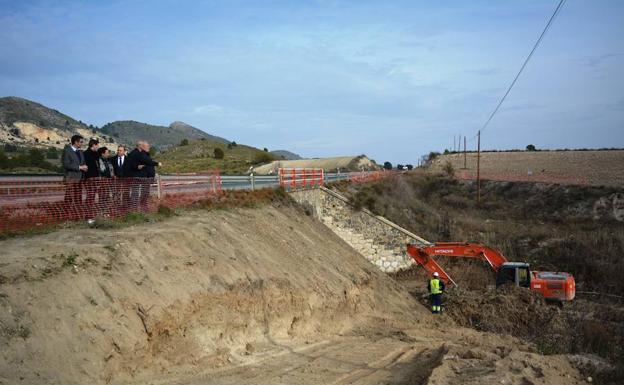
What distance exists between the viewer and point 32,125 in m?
51.7

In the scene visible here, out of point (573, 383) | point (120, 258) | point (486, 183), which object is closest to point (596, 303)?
point (573, 383)

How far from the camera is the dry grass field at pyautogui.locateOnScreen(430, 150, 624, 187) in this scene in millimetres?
45875

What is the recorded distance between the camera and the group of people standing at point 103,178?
11820 millimetres

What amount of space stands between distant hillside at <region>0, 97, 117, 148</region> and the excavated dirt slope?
1407 inches

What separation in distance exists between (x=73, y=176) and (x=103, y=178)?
720mm

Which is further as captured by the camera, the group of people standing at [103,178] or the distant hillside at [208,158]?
the distant hillside at [208,158]

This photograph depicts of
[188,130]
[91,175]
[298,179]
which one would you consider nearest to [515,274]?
[298,179]

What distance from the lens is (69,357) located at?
24.6 ft

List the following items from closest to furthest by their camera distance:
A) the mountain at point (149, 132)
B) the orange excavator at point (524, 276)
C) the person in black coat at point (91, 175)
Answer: the person in black coat at point (91, 175) → the orange excavator at point (524, 276) → the mountain at point (149, 132)

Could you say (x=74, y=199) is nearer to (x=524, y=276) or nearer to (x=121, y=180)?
(x=121, y=180)

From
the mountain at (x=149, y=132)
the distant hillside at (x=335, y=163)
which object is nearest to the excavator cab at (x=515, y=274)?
the distant hillside at (x=335, y=163)

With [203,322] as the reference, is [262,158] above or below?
above

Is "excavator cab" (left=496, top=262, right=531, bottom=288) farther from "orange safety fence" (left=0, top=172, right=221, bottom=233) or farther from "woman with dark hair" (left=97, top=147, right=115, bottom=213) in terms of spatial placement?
"woman with dark hair" (left=97, top=147, right=115, bottom=213)

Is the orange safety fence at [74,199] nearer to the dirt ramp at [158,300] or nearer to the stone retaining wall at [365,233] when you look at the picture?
the dirt ramp at [158,300]
